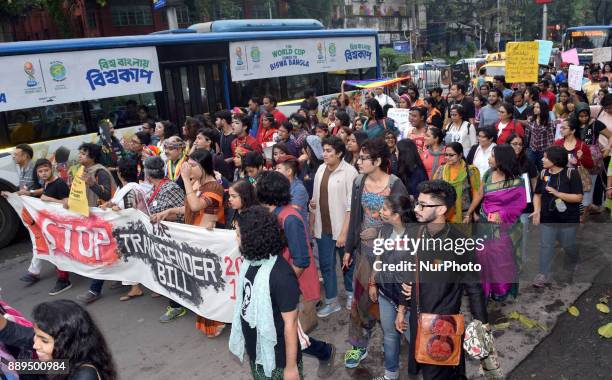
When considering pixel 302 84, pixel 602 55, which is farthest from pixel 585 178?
pixel 602 55

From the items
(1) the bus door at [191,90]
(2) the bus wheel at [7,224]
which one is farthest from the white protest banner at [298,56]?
(2) the bus wheel at [7,224]

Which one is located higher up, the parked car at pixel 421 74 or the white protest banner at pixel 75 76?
the white protest banner at pixel 75 76

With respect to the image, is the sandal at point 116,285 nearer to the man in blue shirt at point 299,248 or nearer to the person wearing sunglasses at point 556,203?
the man in blue shirt at point 299,248

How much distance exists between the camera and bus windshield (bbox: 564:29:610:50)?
30438mm

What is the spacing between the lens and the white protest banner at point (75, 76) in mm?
8445

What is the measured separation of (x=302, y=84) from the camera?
1408 cm

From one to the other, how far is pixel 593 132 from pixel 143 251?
6276 millimetres

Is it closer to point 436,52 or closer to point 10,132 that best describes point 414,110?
point 10,132

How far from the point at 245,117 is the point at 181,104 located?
14.8ft

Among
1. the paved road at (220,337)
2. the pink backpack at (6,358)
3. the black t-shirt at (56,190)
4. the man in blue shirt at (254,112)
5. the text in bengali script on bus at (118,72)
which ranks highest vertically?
the text in bengali script on bus at (118,72)

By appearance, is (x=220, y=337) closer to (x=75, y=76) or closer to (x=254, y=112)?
(x=254, y=112)

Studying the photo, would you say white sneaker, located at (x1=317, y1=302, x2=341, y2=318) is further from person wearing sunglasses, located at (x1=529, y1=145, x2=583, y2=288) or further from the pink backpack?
the pink backpack

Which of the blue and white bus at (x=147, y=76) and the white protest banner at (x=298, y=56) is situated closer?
the blue and white bus at (x=147, y=76)

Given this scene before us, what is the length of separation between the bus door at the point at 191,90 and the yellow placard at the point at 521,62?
640cm
